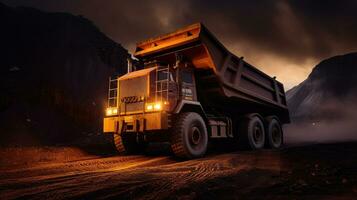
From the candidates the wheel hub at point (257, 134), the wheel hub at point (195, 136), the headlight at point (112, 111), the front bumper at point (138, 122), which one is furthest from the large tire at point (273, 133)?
the headlight at point (112, 111)

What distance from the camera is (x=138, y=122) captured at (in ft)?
25.9

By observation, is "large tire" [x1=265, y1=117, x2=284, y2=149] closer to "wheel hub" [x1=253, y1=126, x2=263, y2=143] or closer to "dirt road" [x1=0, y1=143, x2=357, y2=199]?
"wheel hub" [x1=253, y1=126, x2=263, y2=143]

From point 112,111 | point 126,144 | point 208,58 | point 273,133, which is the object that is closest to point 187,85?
point 208,58

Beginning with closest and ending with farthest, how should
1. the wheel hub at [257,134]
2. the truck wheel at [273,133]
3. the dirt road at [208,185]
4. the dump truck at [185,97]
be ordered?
the dirt road at [208,185]
the dump truck at [185,97]
the wheel hub at [257,134]
the truck wheel at [273,133]

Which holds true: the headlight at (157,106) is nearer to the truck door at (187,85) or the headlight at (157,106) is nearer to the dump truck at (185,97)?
the dump truck at (185,97)

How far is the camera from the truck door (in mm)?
8469

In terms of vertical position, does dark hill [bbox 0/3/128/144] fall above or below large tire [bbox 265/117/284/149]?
above

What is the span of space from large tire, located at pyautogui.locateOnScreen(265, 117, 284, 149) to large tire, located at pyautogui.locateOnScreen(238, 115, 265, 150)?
0.54 metres

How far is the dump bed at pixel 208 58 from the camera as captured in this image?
28.2ft

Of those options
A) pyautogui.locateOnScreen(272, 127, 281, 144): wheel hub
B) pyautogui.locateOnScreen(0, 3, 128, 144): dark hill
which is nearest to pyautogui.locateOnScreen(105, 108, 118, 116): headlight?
pyautogui.locateOnScreen(272, 127, 281, 144): wheel hub

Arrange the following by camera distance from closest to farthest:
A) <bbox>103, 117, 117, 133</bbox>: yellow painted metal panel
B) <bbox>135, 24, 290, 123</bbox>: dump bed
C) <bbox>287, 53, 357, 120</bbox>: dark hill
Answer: <bbox>103, 117, 117, 133</bbox>: yellow painted metal panel → <bbox>135, 24, 290, 123</bbox>: dump bed → <bbox>287, 53, 357, 120</bbox>: dark hill

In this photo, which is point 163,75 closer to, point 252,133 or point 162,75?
point 162,75

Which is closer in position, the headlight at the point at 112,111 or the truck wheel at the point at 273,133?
the headlight at the point at 112,111

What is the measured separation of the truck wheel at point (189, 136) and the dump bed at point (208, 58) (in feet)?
4.79
